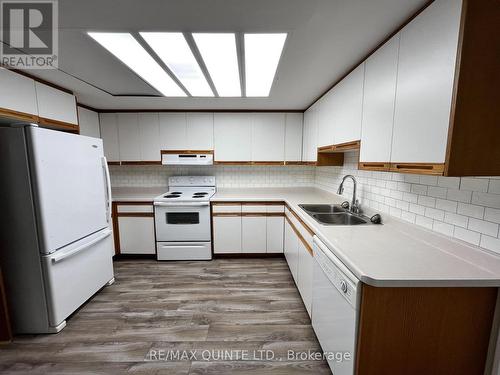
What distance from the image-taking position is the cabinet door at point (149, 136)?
3086 millimetres

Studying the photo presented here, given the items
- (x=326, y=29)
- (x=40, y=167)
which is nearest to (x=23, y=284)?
(x=40, y=167)

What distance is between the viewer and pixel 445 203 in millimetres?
1247

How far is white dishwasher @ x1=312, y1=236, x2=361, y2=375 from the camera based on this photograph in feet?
3.26

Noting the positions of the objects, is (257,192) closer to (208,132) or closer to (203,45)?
(208,132)

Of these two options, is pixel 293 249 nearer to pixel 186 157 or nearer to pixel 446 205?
pixel 446 205

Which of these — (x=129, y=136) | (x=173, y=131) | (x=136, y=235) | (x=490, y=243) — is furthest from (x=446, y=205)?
(x=129, y=136)

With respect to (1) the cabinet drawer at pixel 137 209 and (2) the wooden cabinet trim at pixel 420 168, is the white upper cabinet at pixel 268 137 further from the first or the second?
(2) the wooden cabinet trim at pixel 420 168

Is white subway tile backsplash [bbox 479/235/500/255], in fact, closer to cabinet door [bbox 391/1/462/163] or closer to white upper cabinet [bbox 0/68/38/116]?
cabinet door [bbox 391/1/462/163]

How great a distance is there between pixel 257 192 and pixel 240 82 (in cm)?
171

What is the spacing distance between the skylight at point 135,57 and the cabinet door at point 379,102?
164 centimetres

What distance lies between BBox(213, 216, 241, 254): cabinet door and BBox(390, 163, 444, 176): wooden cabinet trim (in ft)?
6.86

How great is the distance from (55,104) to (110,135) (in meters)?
0.96

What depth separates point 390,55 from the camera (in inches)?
50.1

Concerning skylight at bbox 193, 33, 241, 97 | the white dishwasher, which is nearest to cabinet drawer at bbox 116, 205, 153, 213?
skylight at bbox 193, 33, 241, 97
